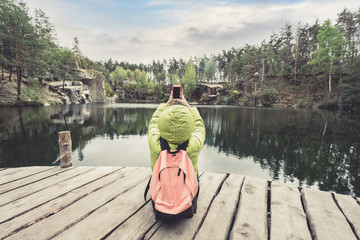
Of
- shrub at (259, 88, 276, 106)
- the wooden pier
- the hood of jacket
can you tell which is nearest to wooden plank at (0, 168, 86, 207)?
the wooden pier

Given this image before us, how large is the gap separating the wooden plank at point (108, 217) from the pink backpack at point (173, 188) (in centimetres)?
60

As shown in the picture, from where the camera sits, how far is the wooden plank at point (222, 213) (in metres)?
1.73

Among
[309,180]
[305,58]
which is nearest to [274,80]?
[305,58]

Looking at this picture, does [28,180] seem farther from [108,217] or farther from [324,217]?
[324,217]

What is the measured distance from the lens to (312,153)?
8227 mm

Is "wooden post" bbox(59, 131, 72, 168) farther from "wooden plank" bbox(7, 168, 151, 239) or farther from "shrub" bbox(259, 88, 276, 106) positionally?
"shrub" bbox(259, 88, 276, 106)

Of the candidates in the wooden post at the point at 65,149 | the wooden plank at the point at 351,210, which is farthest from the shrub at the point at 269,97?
the wooden post at the point at 65,149

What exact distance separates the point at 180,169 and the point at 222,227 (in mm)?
847

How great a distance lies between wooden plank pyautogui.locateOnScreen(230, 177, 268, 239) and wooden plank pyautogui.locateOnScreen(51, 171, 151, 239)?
126 centimetres

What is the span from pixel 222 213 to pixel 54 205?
222cm

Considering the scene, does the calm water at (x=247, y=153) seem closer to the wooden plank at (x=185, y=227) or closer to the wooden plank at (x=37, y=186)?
the wooden plank at (x=37, y=186)

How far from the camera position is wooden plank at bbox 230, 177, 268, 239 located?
5.73 ft

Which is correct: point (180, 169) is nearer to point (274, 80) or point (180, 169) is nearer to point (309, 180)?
point (309, 180)

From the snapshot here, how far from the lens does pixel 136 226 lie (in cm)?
182
